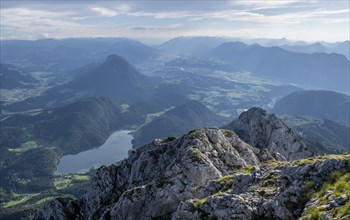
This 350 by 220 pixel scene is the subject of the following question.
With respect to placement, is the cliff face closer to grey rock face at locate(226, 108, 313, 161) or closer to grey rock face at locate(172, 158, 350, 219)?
grey rock face at locate(172, 158, 350, 219)

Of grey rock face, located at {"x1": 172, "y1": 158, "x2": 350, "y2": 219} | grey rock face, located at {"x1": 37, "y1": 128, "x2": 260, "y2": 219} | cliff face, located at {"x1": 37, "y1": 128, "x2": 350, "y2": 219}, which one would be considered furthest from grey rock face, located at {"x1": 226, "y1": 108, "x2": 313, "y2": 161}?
grey rock face, located at {"x1": 172, "y1": 158, "x2": 350, "y2": 219}

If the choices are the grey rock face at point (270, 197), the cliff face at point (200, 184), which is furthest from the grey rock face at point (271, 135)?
A: the grey rock face at point (270, 197)

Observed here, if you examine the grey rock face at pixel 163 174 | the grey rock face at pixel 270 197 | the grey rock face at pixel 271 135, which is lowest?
the grey rock face at pixel 271 135

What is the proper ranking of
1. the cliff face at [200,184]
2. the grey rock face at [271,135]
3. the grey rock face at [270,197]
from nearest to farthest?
the grey rock face at [270,197]
the cliff face at [200,184]
the grey rock face at [271,135]

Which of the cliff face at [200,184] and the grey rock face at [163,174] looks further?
the grey rock face at [163,174]

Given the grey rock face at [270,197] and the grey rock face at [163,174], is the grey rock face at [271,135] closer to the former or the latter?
the grey rock face at [163,174]

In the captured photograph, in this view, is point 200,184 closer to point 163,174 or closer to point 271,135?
point 163,174
